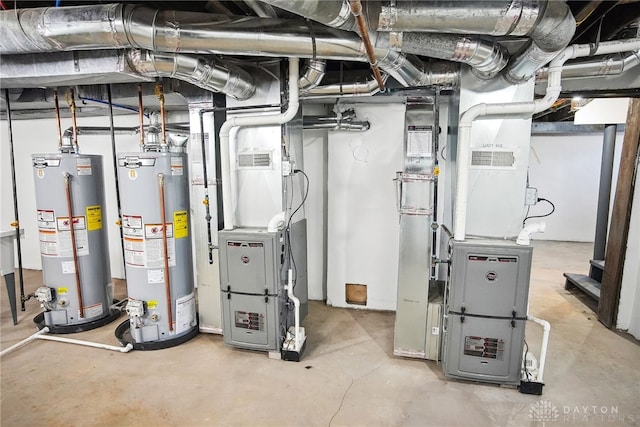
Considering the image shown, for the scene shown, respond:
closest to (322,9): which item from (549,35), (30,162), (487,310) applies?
(549,35)

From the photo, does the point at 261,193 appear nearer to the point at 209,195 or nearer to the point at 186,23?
the point at 209,195

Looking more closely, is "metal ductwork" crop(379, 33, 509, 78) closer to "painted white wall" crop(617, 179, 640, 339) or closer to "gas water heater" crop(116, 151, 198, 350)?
"gas water heater" crop(116, 151, 198, 350)

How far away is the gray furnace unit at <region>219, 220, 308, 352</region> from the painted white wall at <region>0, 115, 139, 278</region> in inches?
90.3

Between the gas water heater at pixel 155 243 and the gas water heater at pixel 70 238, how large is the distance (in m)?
0.57

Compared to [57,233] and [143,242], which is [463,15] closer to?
[143,242]

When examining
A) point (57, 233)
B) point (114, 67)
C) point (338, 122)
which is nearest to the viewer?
point (114, 67)

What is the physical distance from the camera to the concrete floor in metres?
2.06

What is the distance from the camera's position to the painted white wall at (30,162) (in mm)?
4293

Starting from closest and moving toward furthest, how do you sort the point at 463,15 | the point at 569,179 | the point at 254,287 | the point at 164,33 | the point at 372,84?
the point at 463,15
the point at 164,33
the point at 372,84
the point at 254,287
the point at 569,179

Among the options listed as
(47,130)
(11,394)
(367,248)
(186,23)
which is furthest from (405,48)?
(47,130)

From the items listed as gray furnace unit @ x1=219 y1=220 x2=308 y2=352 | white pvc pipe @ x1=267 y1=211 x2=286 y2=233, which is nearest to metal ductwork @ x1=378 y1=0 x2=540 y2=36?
white pvc pipe @ x1=267 y1=211 x2=286 y2=233

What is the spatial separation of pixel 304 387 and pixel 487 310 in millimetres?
1386

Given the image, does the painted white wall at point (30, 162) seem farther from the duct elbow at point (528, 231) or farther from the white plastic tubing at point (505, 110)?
the duct elbow at point (528, 231)

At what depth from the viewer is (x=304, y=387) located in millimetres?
2348
